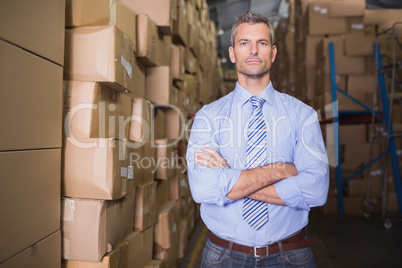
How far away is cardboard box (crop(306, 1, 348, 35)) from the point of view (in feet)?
18.7

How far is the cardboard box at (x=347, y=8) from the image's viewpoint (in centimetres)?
555

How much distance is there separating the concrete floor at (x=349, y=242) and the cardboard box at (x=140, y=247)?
1007 mm

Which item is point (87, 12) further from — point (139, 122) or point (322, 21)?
point (322, 21)

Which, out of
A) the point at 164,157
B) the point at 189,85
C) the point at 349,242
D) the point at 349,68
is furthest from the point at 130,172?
the point at 349,68

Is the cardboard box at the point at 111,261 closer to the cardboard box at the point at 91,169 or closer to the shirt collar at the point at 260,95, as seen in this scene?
the cardboard box at the point at 91,169

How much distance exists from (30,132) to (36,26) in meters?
0.48

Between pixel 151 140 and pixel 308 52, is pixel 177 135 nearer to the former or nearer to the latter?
pixel 151 140

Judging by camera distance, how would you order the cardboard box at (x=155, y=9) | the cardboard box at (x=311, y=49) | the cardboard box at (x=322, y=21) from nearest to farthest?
the cardboard box at (x=155, y=9) < the cardboard box at (x=322, y=21) < the cardboard box at (x=311, y=49)

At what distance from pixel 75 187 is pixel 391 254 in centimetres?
363

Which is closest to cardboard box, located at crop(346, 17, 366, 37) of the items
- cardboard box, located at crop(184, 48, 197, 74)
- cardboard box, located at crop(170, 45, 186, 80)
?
cardboard box, located at crop(184, 48, 197, 74)

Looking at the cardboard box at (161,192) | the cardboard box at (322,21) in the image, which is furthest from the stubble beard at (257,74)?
the cardboard box at (322,21)

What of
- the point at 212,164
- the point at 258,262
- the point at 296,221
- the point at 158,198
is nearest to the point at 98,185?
the point at 212,164

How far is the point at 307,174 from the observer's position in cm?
148

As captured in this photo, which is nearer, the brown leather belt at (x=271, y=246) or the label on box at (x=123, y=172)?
the brown leather belt at (x=271, y=246)
